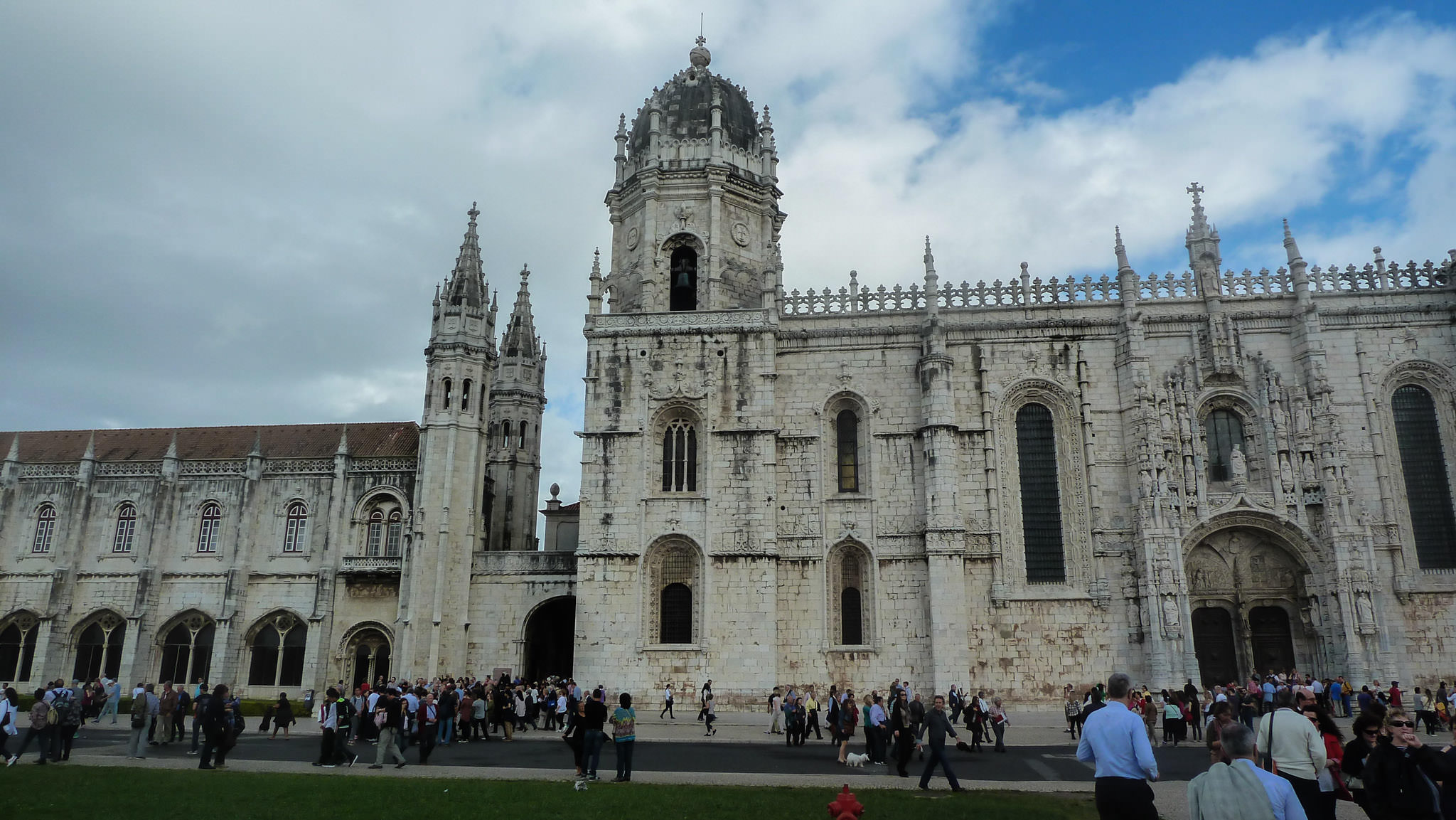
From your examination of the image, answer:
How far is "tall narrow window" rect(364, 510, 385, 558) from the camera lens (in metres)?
36.7

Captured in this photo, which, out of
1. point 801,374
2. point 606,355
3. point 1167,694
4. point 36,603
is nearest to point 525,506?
point 606,355

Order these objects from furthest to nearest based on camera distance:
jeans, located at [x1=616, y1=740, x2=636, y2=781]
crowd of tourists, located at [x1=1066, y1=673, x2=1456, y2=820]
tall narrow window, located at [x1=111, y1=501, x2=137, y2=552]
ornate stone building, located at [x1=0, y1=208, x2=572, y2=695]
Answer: tall narrow window, located at [x1=111, y1=501, x2=137, y2=552], ornate stone building, located at [x1=0, y1=208, x2=572, y2=695], jeans, located at [x1=616, y1=740, x2=636, y2=781], crowd of tourists, located at [x1=1066, y1=673, x2=1456, y2=820]

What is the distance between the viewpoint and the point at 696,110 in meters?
35.7

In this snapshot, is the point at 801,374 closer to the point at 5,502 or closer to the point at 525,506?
the point at 525,506

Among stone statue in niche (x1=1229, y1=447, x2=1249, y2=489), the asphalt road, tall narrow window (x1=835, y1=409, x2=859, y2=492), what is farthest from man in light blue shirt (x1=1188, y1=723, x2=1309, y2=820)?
stone statue in niche (x1=1229, y1=447, x2=1249, y2=489)

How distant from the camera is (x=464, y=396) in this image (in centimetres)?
3625

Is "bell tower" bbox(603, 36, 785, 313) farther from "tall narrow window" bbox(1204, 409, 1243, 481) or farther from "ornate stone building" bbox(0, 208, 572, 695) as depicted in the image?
"tall narrow window" bbox(1204, 409, 1243, 481)

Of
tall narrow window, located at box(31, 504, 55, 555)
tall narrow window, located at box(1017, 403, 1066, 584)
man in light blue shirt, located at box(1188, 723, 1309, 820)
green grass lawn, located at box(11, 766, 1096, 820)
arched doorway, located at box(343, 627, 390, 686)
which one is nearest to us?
man in light blue shirt, located at box(1188, 723, 1309, 820)

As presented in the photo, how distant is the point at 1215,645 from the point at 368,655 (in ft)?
100

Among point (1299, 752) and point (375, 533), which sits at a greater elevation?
point (375, 533)

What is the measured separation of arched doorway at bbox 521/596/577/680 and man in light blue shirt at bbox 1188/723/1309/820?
29.8m

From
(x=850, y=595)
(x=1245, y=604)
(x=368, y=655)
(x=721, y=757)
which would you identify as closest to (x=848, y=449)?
(x=850, y=595)

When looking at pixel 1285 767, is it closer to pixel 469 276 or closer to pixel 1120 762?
pixel 1120 762

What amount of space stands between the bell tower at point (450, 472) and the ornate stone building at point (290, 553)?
0.07 m
